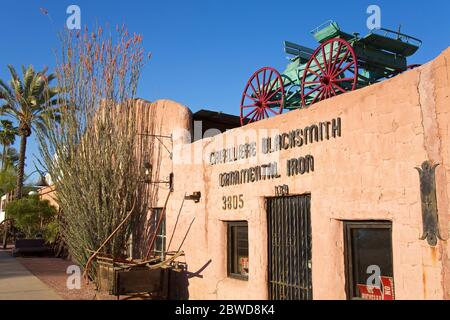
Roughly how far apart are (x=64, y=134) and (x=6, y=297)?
432 cm

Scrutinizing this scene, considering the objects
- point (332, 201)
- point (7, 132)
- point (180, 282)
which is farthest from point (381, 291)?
point (7, 132)

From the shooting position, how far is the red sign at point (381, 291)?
487 cm

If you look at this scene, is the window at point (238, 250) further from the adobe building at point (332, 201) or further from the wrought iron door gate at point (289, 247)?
the wrought iron door gate at point (289, 247)

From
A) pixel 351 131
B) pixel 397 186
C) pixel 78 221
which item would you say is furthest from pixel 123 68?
pixel 397 186

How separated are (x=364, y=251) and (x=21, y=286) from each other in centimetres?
855

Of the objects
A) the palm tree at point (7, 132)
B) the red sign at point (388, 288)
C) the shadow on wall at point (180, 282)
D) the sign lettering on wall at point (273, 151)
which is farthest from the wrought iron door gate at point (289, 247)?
the palm tree at point (7, 132)

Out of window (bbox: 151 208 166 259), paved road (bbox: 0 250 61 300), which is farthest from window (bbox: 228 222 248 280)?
paved road (bbox: 0 250 61 300)

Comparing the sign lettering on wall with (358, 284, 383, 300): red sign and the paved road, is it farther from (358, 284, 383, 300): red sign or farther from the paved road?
the paved road

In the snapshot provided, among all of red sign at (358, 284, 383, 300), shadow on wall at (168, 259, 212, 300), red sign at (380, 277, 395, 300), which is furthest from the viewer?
shadow on wall at (168, 259, 212, 300)

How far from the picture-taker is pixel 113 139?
11.3 metres

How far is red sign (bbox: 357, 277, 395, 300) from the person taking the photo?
16.0 feet

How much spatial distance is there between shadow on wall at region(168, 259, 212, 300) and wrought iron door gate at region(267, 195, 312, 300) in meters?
2.37

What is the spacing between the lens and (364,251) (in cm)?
524

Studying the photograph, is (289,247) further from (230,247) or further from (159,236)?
(159,236)
